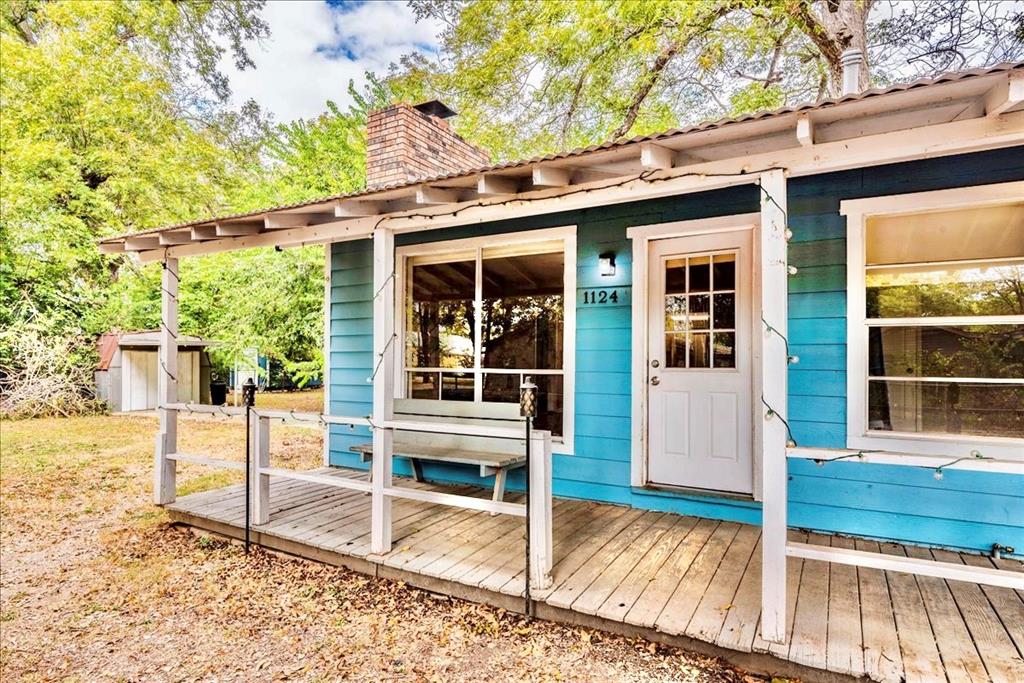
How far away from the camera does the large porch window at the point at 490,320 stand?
4.37 meters

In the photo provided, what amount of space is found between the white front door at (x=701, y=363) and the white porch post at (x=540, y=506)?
4.94 ft

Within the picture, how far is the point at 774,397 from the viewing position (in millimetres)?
2256

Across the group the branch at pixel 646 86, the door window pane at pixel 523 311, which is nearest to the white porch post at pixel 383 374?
the door window pane at pixel 523 311

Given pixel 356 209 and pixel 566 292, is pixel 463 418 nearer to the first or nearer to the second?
pixel 566 292

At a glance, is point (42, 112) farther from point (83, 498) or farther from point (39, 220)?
point (83, 498)

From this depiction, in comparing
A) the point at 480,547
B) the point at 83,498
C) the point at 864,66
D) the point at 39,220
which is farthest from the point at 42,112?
the point at 864,66

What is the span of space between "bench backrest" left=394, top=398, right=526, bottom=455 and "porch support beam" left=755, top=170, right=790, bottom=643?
1981mm

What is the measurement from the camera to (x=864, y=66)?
23.4 ft

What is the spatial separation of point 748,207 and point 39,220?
12852mm

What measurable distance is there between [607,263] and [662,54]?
613 cm

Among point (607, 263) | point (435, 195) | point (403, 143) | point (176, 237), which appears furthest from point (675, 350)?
point (176, 237)

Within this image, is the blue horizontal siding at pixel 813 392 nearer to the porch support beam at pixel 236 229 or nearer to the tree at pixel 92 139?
the porch support beam at pixel 236 229

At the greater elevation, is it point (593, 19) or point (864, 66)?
point (593, 19)

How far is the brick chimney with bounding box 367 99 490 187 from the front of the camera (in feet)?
18.7
